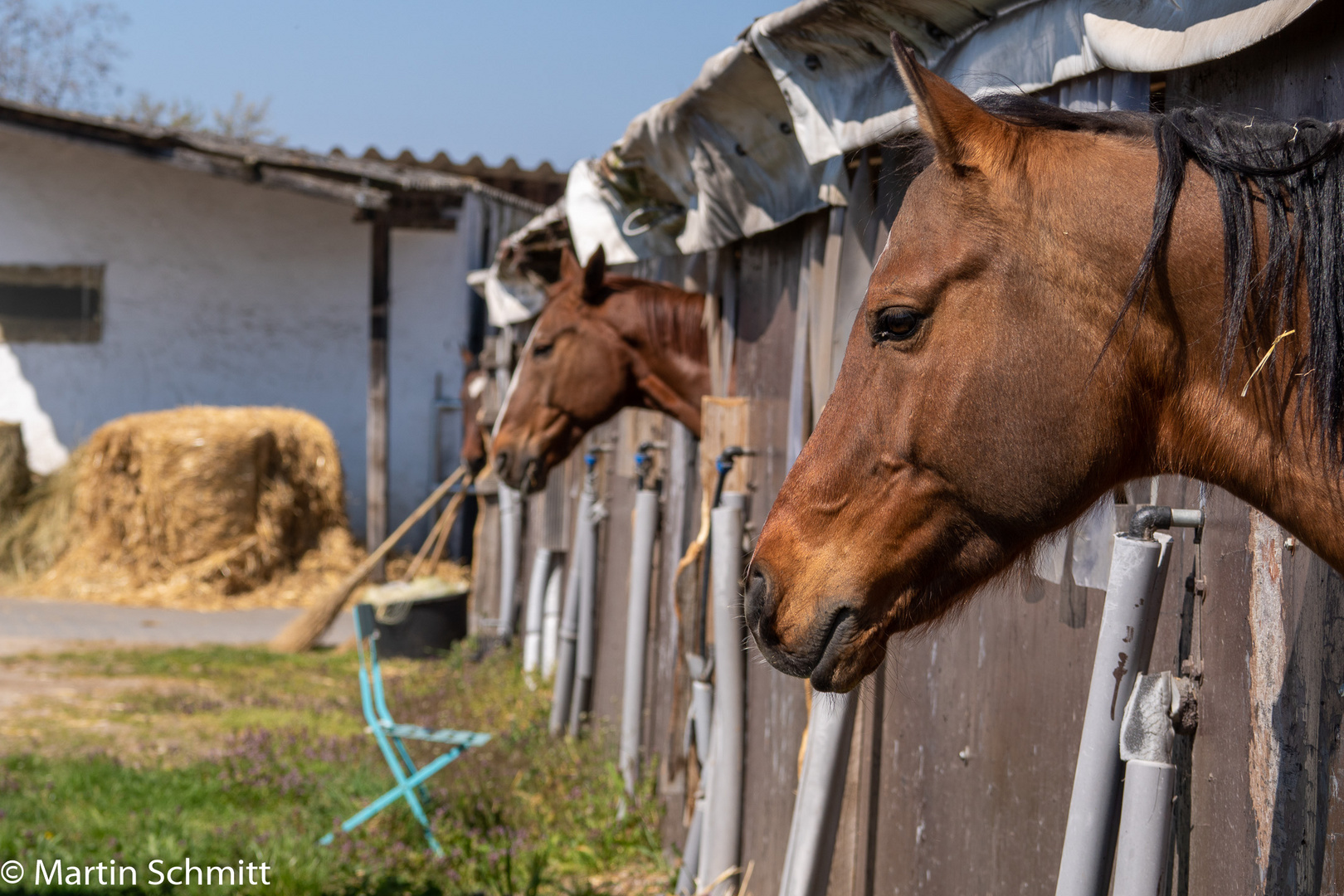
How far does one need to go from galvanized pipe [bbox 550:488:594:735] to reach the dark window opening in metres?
9.70

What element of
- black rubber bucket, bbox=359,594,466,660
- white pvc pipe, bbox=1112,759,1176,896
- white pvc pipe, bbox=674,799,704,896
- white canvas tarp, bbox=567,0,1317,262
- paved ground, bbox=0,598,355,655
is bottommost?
paved ground, bbox=0,598,355,655

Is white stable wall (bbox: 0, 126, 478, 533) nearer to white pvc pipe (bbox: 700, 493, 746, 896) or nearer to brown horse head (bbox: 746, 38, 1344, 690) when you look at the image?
white pvc pipe (bbox: 700, 493, 746, 896)

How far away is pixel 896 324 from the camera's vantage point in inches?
60.1

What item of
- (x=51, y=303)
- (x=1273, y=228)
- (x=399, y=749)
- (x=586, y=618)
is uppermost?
(x=51, y=303)

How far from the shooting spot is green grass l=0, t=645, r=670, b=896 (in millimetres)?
4090

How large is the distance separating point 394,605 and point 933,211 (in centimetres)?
815

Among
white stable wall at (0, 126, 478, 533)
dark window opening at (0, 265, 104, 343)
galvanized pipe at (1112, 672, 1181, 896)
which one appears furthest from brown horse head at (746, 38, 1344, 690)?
dark window opening at (0, 265, 104, 343)

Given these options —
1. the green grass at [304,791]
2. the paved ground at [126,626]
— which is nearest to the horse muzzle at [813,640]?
the green grass at [304,791]

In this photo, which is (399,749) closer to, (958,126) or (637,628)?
(637,628)

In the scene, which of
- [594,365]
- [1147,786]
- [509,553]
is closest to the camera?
[1147,786]

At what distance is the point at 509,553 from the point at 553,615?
50.8 inches

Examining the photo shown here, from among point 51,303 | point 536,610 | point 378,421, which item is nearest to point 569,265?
point 536,610

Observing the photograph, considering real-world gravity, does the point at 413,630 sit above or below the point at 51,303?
below

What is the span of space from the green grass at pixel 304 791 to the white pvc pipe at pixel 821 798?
1.31 meters
